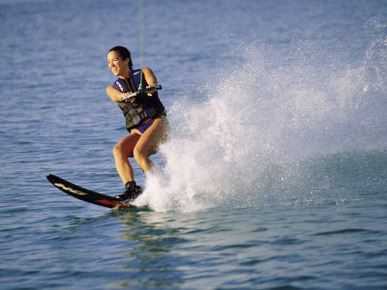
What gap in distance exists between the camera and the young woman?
7.08 metres

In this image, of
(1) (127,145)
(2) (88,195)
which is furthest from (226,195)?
(2) (88,195)

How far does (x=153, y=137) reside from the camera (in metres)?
7.11

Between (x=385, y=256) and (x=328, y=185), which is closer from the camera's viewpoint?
(x=385, y=256)

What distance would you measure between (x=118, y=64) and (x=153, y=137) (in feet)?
2.84

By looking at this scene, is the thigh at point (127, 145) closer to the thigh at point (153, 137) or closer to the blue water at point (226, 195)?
the thigh at point (153, 137)

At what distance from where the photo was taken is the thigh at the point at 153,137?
7062mm

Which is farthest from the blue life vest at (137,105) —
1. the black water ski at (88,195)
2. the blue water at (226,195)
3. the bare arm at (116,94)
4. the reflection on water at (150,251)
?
the reflection on water at (150,251)

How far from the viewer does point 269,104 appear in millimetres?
9641

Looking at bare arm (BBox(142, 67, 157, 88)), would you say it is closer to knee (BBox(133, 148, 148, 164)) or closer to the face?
the face

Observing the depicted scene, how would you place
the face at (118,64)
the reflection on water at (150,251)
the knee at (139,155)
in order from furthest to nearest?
the face at (118,64) → the knee at (139,155) → the reflection on water at (150,251)

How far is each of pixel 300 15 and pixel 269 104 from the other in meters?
30.7

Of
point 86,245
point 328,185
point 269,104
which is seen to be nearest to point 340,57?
point 269,104

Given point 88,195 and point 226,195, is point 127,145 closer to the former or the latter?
point 88,195

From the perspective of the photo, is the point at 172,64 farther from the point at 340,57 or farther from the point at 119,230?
the point at 119,230
